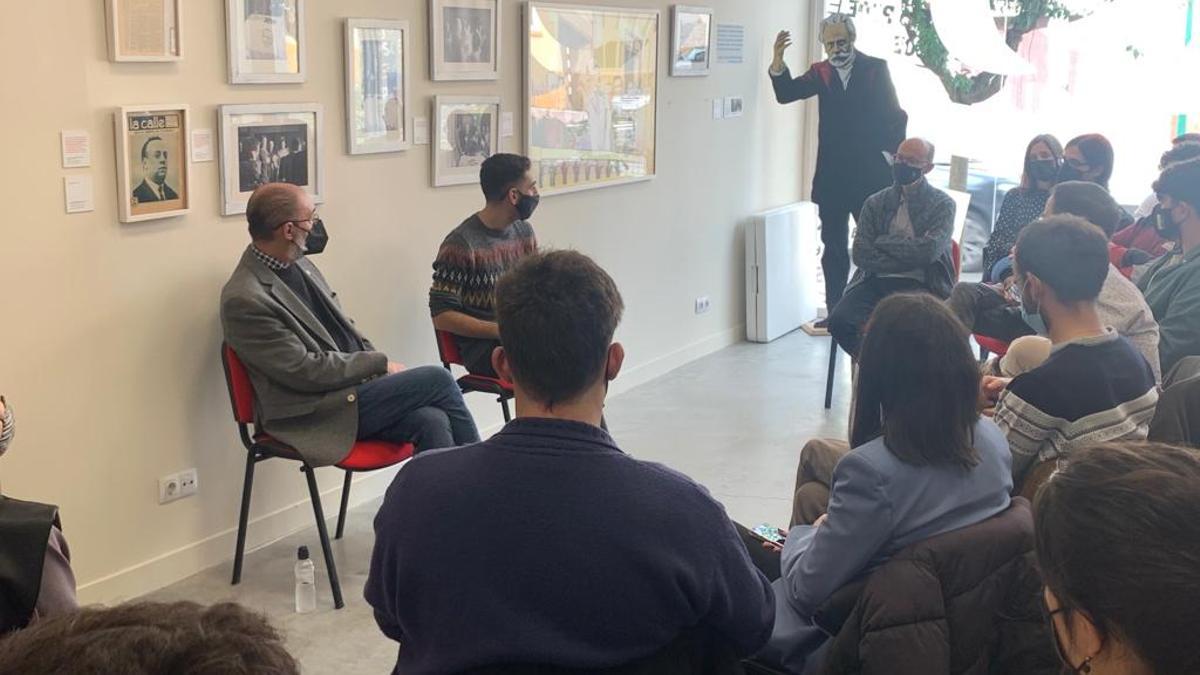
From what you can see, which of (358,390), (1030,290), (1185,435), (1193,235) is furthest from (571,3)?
(1185,435)

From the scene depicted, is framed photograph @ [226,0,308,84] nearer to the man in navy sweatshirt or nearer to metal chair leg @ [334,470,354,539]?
metal chair leg @ [334,470,354,539]

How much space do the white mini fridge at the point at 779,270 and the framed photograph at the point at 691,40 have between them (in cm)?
109

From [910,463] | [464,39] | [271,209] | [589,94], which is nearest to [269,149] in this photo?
[271,209]

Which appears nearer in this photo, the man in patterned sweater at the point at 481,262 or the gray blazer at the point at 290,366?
the gray blazer at the point at 290,366

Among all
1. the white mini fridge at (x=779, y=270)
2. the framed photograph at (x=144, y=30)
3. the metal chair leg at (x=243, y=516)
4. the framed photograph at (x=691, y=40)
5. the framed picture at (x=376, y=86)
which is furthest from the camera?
the white mini fridge at (x=779, y=270)

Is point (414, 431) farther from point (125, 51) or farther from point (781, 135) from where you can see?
point (781, 135)

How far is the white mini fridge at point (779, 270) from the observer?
24.6ft

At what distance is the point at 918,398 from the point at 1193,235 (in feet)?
7.14

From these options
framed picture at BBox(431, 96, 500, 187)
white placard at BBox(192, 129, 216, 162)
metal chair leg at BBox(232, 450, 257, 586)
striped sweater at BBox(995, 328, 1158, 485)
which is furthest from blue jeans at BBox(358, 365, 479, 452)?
striped sweater at BBox(995, 328, 1158, 485)

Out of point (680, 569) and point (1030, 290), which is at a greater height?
point (1030, 290)

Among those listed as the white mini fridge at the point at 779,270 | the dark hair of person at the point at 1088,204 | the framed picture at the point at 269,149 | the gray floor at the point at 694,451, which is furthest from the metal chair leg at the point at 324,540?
the white mini fridge at the point at 779,270

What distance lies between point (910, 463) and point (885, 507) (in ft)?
0.32

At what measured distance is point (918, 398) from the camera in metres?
2.27

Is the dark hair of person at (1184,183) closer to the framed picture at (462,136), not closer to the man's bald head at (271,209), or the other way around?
the framed picture at (462,136)
